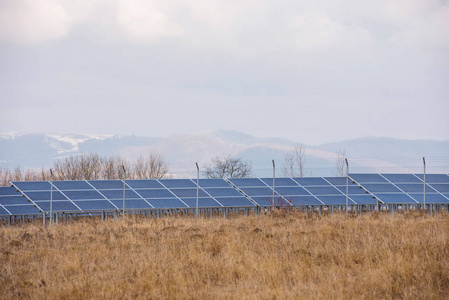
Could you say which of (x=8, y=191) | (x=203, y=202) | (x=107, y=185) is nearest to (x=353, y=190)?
(x=203, y=202)

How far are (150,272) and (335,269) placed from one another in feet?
13.2

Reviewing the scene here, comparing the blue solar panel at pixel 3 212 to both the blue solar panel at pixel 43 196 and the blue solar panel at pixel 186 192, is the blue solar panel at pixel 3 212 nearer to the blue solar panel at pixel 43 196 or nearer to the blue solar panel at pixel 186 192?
the blue solar panel at pixel 43 196

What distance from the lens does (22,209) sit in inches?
1143

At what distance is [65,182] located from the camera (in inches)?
1276

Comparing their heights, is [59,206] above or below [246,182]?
below

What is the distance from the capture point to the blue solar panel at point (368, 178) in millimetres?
35641

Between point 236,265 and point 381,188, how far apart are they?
22683 mm

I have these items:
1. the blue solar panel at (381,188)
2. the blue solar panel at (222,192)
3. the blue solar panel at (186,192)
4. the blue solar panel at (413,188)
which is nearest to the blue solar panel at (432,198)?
the blue solar panel at (413,188)

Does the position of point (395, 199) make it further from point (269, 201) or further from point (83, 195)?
point (83, 195)

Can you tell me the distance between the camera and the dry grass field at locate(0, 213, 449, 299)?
11.2 m

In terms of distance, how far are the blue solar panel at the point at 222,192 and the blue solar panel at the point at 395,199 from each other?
794 centimetres

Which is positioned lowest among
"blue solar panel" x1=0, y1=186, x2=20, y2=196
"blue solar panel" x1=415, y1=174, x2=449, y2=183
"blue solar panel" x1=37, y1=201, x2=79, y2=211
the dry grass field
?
the dry grass field

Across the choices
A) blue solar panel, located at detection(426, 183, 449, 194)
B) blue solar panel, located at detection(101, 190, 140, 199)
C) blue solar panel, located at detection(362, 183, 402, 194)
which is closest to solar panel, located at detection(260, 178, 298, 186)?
blue solar panel, located at detection(362, 183, 402, 194)

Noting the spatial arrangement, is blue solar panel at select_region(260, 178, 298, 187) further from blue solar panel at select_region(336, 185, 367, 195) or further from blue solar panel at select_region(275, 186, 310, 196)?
blue solar panel at select_region(336, 185, 367, 195)
